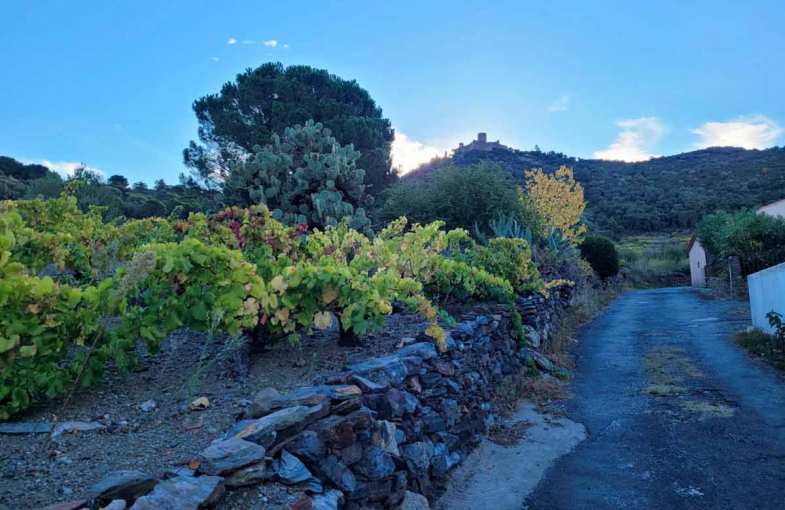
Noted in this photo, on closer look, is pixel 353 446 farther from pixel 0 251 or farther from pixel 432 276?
pixel 432 276

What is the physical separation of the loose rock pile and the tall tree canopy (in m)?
15.4

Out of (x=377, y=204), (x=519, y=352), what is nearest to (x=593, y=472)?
(x=519, y=352)

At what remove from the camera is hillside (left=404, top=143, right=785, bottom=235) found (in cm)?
4119

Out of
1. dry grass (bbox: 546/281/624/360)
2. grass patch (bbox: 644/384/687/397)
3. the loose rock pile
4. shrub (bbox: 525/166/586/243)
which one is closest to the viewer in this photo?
the loose rock pile

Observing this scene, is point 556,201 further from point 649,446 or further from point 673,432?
point 649,446

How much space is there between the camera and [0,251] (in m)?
2.90

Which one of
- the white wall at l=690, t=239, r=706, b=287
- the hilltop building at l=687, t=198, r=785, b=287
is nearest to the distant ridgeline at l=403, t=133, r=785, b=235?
the white wall at l=690, t=239, r=706, b=287

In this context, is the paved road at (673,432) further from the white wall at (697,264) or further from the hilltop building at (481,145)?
the hilltop building at (481,145)

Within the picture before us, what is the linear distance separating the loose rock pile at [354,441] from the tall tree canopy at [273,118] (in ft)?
50.6

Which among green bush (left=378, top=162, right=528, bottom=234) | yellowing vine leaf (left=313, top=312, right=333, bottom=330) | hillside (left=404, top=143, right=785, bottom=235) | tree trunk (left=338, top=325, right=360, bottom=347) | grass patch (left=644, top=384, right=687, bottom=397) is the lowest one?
grass patch (left=644, top=384, right=687, bottom=397)

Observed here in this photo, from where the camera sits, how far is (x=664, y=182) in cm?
4762

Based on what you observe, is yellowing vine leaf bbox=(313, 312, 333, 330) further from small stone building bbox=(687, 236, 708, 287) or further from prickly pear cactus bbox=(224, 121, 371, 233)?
small stone building bbox=(687, 236, 708, 287)

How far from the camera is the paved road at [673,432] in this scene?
14.6ft

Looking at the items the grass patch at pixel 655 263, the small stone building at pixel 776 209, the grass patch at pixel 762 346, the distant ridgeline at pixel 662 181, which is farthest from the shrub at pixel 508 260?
the distant ridgeline at pixel 662 181
